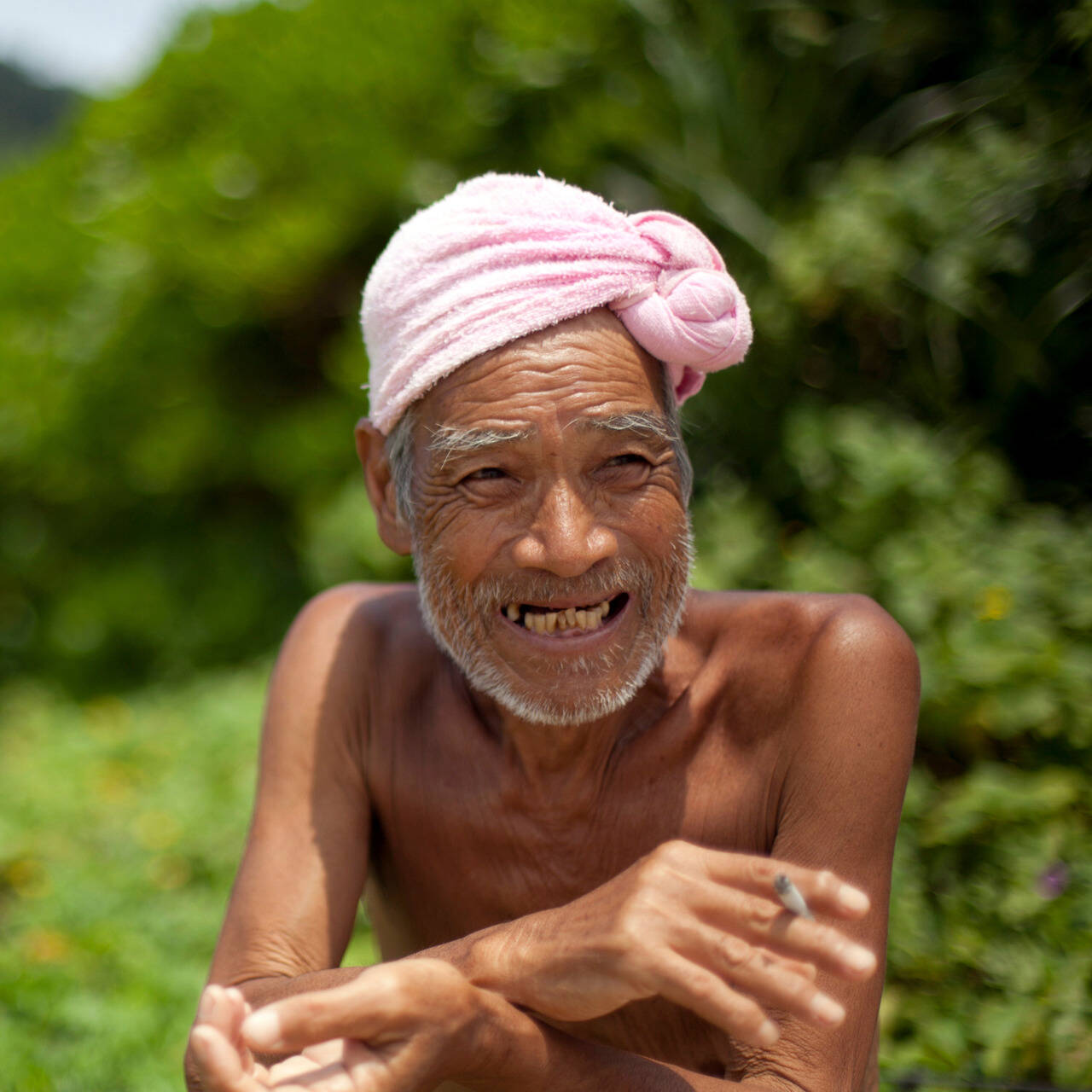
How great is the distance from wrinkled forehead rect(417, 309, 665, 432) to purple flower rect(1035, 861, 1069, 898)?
1.67m

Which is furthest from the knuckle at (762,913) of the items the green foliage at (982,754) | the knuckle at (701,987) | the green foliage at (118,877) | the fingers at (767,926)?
the green foliage at (118,877)

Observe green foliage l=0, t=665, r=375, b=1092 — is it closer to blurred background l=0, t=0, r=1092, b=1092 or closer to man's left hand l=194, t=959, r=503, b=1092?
blurred background l=0, t=0, r=1092, b=1092

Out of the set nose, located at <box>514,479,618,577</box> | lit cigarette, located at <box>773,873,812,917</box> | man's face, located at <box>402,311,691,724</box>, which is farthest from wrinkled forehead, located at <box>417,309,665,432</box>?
lit cigarette, located at <box>773,873,812,917</box>

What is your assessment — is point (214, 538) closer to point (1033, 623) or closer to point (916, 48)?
point (916, 48)

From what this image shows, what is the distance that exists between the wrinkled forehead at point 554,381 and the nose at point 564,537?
0.15 m

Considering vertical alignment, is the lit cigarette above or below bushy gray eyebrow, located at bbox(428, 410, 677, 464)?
below

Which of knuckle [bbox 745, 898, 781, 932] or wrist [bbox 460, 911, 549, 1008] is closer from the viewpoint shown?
knuckle [bbox 745, 898, 781, 932]

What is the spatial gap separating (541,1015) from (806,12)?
15.5ft

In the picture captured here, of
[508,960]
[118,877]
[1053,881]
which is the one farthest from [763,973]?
[118,877]

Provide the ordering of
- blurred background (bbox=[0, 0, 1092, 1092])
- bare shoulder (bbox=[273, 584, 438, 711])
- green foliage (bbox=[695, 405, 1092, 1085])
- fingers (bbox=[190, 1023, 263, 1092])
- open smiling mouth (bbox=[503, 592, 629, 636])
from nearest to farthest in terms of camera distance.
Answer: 1. fingers (bbox=[190, 1023, 263, 1092])
2. open smiling mouth (bbox=[503, 592, 629, 636])
3. bare shoulder (bbox=[273, 584, 438, 711])
4. green foliage (bbox=[695, 405, 1092, 1085])
5. blurred background (bbox=[0, 0, 1092, 1092])

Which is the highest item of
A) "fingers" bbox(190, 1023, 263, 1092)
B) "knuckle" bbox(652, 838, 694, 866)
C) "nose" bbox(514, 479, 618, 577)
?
"nose" bbox(514, 479, 618, 577)

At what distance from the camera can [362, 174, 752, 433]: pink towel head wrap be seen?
2.27 metres

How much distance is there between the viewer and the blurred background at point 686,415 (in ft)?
10.9

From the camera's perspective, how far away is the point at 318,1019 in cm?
171
